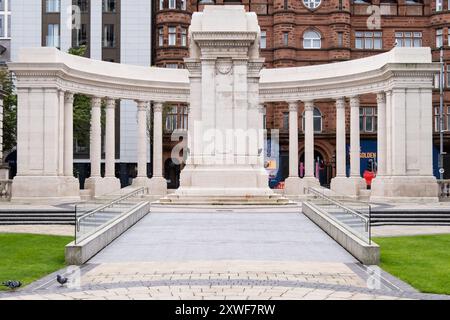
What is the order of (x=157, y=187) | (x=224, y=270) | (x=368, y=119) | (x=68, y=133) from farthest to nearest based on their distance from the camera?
(x=368, y=119) → (x=157, y=187) → (x=68, y=133) → (x=224, y=270)

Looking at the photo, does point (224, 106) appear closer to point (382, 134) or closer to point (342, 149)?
point (382, 134)

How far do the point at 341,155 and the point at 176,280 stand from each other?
142 ft

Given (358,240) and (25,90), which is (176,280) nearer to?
(358,240)

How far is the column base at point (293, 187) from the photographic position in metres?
59.3

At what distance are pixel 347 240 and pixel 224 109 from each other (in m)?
22.1

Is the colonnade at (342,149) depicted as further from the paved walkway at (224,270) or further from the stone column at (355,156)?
the paved walkway at (224,270)

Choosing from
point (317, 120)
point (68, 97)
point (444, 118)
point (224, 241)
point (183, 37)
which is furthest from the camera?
point (317, 120)

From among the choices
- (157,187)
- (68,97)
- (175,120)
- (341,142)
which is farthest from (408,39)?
(68,97)

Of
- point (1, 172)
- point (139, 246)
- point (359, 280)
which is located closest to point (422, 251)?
point (359, 280)

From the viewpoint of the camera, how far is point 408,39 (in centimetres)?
8806

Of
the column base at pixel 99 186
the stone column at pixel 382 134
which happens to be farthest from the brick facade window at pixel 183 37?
the stone column at pixel 382 134

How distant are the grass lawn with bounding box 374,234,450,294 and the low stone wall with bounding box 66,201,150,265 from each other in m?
9.01

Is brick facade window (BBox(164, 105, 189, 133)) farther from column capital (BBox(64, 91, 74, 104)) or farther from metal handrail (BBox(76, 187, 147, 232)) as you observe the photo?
metal handrail (BBox(76, 187, 147, 232))
